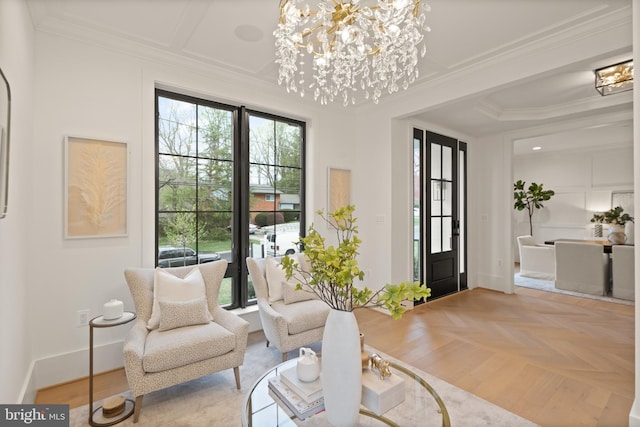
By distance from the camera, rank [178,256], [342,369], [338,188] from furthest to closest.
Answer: [338,188]
[178,256]
[342,369]

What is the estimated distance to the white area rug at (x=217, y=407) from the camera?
187cm

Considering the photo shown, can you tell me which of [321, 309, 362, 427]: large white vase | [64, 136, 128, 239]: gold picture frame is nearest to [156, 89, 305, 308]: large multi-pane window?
[64, 136, 128, 239]: gold picture frame

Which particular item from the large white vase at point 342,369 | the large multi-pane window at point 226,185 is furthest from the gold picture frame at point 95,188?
the large white vase at point 342,369

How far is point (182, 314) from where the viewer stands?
7.29 feet

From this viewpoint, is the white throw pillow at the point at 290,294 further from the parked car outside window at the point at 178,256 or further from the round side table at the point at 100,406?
the round side table at the point at 100,406

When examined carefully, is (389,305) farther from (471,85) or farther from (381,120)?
(381,120)

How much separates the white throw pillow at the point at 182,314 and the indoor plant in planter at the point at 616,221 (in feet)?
20.3

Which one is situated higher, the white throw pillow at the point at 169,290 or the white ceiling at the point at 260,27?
the white ceiling at the point at 260,27

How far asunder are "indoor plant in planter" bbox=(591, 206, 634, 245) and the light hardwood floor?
1.26 meters

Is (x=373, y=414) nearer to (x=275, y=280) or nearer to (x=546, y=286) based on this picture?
(x=275, y=280)

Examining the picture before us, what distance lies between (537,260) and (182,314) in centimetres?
651

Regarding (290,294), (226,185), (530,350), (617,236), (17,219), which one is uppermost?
(226,185)

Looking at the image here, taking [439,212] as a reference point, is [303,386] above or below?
below

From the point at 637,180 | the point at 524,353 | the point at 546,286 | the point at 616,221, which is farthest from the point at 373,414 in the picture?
the point at 616,221
